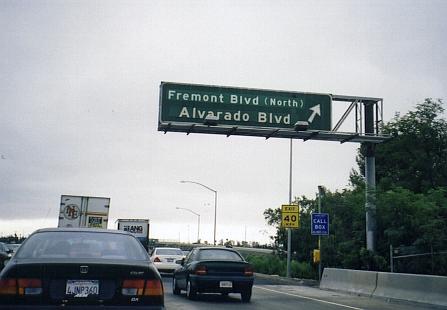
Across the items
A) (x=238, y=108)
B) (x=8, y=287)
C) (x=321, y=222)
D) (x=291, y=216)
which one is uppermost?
(x=238, y=108)

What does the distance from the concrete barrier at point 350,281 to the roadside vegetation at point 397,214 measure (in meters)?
3.76

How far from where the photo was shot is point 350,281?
20656mm

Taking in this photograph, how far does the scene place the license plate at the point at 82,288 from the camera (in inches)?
246

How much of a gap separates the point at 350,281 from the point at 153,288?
15340mm

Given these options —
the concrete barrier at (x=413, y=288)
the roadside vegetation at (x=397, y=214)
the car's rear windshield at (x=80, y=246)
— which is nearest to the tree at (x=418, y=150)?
the roadside vegetation at (x=397, y=214)

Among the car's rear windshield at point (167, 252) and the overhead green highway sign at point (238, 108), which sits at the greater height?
the overhead green highway sign at point (238, 108)

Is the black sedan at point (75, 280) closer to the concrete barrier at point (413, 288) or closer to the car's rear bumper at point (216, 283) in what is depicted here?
the car's rear bumper at point (216, 283)

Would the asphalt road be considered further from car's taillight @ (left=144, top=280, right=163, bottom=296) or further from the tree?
the tree

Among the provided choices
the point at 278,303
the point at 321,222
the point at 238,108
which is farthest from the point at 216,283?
the point at 321,222

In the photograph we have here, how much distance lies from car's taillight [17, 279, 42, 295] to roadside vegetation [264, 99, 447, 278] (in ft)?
65.2

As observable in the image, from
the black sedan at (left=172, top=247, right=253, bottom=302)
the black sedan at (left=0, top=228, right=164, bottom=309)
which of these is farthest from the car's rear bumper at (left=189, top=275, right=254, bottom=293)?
the black sedan at (left=0, top=228, right=164, bottom=309)

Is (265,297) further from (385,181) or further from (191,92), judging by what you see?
(385,181)

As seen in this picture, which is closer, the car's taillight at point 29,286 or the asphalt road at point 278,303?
the car's taillight at point 29,286

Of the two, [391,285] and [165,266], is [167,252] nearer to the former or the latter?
[165,266]
